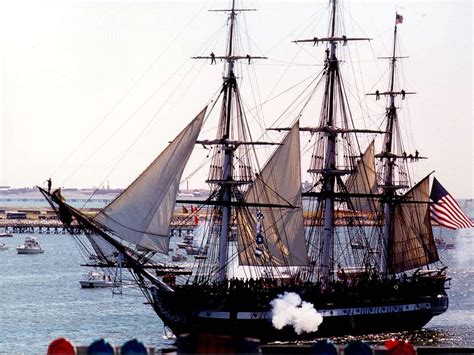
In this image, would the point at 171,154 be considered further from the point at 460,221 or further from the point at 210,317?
the point at 460,221

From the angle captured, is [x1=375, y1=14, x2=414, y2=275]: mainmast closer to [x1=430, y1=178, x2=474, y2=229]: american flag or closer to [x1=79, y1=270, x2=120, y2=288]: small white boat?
[x1=430, y1=178, x2=474, y2=229]: american flag

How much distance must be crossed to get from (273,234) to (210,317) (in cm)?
653

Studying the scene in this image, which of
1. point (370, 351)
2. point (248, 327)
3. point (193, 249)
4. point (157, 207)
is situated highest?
point (193, 249)

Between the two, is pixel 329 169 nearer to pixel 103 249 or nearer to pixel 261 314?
pixel 261 314

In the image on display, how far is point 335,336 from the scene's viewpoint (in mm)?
71312

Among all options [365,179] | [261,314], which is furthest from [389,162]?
[261,314]

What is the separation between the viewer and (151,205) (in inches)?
2438

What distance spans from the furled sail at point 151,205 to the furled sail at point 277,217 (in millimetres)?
6415

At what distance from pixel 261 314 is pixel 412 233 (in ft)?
77.7

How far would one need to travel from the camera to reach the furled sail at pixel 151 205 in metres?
61.5

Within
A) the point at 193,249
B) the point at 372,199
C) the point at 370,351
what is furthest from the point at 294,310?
the point at 193,249

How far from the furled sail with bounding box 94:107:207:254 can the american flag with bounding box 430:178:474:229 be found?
28554mm

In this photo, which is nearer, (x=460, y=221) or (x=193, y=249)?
(x=460, y=221)

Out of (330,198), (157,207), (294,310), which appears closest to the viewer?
(157,207)
